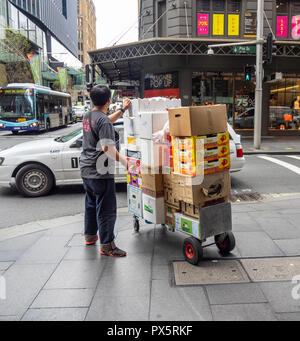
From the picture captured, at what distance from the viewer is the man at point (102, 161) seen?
415 centimetres

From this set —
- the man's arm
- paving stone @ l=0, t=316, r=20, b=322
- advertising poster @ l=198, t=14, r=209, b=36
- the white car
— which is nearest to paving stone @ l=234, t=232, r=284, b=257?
the man's arm

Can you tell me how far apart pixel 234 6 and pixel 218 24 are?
4.22ft

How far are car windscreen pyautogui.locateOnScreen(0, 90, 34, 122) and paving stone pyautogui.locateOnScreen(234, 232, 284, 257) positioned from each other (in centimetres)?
2188

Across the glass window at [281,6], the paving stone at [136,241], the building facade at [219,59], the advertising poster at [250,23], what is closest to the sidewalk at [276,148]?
the building facade at [219,59]

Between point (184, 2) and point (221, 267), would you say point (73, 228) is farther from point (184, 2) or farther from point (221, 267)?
point (184, 2)

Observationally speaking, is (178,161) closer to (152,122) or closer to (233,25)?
(152,122)

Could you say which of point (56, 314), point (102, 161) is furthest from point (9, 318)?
point (102, 161)

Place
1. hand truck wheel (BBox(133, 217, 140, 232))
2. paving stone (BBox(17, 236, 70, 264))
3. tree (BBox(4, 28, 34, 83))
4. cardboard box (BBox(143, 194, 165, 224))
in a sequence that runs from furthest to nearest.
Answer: tree (BBox(4, 28, 34, 83)), hand truck wheel (BBox(133, 217, 140, 232)), cardboard box (BBox(143, 194, 165, 224)), paving stone (BBox(17, 236, 70, 264))

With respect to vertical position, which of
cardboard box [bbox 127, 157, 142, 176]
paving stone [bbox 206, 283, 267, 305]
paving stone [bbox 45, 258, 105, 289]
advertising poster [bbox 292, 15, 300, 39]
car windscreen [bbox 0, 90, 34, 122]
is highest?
advertising poster [bbox 292, 15, 300, 39]

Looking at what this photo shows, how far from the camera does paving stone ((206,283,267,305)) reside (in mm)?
3260

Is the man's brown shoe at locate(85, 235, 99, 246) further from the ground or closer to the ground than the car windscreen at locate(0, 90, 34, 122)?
→ closer to the ground

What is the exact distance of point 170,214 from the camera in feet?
14.7

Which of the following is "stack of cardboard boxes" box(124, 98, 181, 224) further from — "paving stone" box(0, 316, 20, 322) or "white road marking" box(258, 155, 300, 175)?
"white road marking" box(258, 155, 300, 175)

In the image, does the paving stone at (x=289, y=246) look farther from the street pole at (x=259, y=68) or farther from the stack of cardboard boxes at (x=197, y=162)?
the street pole at (x=259, y=68)
